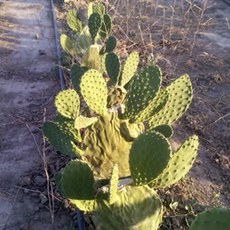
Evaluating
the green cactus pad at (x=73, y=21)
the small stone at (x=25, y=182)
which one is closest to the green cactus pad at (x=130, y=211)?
the small stone at (x=25, y=182)

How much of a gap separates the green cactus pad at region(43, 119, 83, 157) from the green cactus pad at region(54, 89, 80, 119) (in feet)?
0.40

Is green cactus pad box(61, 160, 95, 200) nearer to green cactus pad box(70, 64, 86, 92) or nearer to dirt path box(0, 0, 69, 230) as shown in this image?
dirt path box(0, 0, 69, 230)

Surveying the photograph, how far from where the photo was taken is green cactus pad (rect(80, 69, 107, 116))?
220 cm

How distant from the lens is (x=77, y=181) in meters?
2.12

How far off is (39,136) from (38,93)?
2.82 feet

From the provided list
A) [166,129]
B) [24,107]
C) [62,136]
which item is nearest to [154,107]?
[166,129]

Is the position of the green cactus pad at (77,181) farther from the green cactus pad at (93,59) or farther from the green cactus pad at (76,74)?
the green cactus pad at (93,59)

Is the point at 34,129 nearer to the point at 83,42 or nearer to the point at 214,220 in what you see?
the point at 83,42

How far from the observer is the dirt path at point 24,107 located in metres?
2.80

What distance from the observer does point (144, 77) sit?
236cm

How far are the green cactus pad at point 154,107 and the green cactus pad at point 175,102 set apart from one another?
0.12 meters

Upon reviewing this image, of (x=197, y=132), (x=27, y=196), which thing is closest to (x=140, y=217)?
(x=27, y=196)

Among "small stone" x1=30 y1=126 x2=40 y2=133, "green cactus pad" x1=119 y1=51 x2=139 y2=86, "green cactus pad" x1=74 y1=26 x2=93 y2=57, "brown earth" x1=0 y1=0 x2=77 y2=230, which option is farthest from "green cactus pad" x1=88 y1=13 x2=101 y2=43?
"green cactus pad" x1=119 y1=51 x2=139 y2=86

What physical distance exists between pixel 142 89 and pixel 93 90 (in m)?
0.30
